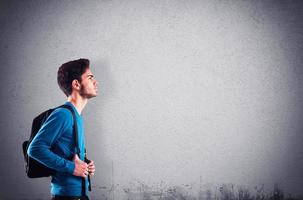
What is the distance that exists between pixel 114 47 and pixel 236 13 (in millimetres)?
1474

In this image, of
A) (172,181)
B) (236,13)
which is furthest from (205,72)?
(172,181)

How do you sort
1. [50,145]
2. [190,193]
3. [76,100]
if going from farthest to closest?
1. [190,193]
2. [76,100]
3. [50,145]

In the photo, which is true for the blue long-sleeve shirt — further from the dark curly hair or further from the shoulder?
the dark curly hair

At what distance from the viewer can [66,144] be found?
1.34 m

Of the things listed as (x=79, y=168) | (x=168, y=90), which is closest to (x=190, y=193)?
(x=168, y=90)

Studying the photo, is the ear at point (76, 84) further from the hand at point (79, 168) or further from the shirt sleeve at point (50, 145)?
the hand at point (79, 168)

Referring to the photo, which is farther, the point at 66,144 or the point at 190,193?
the point at 190,193

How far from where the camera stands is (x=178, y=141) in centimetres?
285

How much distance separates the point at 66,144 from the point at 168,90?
1.71 m

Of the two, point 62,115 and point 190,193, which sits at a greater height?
point 62,115

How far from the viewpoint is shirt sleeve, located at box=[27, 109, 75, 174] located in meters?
1.23

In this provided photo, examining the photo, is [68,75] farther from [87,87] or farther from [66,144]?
[66,144]

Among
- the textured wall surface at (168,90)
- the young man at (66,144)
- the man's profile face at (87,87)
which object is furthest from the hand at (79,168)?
the textured wall surface at (168,90)

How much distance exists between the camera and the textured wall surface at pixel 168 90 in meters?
2.81
